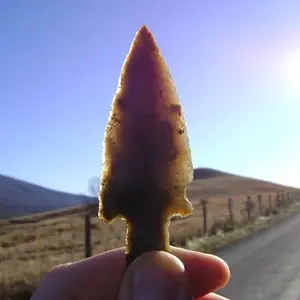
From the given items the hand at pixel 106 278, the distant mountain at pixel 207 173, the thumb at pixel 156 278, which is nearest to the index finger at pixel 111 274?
the hand at pixel 106 278

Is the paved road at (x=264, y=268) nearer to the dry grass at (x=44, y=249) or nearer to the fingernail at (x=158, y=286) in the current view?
the dry grass at (x=44, y=249)

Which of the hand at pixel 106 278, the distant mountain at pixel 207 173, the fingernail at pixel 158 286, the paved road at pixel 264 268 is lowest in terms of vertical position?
the distant mountain at pixel 207 173

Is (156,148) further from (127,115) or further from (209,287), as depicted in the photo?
(209,287)

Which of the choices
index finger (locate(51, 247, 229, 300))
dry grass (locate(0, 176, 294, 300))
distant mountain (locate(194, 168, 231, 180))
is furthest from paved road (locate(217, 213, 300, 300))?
distant mountain (locate(194, 168, 231, 180))

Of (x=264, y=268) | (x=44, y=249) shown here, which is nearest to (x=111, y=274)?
(x=264, y=268)

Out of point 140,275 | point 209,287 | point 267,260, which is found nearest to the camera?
point 140,275

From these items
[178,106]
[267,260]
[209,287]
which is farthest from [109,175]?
[267,260]
